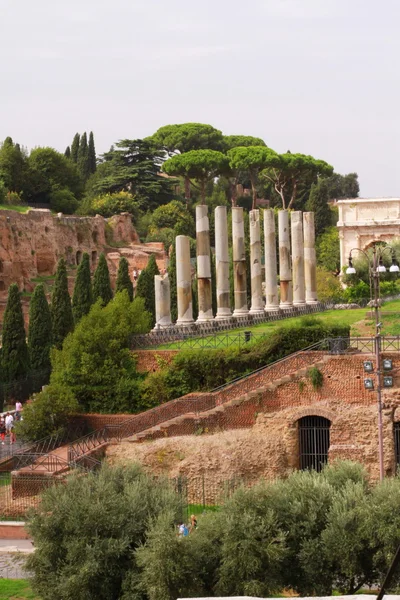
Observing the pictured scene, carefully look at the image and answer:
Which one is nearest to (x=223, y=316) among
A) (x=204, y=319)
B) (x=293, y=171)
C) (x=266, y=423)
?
(x=204, y=319)

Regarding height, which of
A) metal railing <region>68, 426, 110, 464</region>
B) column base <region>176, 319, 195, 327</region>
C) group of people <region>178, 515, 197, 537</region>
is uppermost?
column base <region>176, 319, 195, 327</region>

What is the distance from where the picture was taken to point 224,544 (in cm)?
2070

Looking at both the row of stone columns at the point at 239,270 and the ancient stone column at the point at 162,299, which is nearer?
the ancient stone column at the point at 162,299

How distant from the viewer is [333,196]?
122750mm

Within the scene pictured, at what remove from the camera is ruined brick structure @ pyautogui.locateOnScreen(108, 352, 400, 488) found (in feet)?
101

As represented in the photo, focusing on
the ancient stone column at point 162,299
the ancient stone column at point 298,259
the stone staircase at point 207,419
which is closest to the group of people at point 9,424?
the stone staircase at point 207,419

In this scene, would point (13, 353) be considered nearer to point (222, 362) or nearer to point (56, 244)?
point (222, 362)

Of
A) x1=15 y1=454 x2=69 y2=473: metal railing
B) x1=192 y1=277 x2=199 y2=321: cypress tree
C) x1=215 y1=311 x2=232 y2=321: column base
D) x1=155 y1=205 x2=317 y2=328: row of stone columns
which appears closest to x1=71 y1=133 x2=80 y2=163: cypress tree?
x1=192 y1=277 x2=199 y2=321: cypress tree

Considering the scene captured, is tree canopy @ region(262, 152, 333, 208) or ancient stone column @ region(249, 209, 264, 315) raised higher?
tree canopy @ region(262, 152, 333, 208)

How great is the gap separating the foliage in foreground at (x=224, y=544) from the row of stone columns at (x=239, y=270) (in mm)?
21024

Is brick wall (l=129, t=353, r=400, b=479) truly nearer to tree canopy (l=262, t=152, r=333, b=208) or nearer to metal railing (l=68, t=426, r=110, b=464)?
metal railing (l=68, t=426, r=110, b=464)

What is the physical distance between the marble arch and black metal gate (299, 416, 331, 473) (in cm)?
4744

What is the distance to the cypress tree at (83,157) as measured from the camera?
9512 cm

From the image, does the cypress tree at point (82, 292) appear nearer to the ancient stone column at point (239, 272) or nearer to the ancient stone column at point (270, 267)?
the ancient stone column at point (239, 272)
